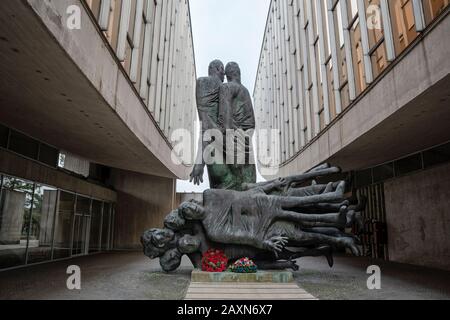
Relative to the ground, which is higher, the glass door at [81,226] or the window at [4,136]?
the window at [4,136]

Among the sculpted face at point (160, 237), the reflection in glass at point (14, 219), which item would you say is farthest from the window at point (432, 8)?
the reflection in glass at point (14, 219)

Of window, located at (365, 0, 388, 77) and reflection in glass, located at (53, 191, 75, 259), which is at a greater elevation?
window, located at (365, 0, 388, 77)

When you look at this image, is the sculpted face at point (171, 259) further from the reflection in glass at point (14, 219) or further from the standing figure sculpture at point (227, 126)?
the reflection in glass at point (14, 219)

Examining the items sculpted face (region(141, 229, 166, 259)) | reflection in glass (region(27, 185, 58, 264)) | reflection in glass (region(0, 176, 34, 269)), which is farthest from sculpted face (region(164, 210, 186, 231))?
reflection in glass (region(27, 185, 58, 264))

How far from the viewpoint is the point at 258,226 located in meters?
6.64

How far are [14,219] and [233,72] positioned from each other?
7282mm

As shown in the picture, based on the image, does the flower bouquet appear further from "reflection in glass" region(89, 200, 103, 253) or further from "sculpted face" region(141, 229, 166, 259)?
"reflection in glass" region(89, 200, 103, 253)

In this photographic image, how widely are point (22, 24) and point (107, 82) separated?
3.30 m

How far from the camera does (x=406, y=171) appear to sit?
12.5 metres

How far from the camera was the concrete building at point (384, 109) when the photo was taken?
711 centimetres

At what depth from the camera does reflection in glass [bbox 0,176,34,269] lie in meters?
9.12

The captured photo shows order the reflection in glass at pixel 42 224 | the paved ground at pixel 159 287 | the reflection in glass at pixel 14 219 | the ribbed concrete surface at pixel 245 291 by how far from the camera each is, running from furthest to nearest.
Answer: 1. the reflection in glass at pixel 42 224
2. the reflection in glass at pixel 14 219
3. the paved ground at pixel 159 287
4. the ribbed concrete surface at pixel 245 291

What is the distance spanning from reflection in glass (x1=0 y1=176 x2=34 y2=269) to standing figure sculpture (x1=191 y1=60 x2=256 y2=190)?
5468 millimetres

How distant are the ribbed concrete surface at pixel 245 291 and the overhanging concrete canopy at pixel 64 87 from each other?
425 cm
